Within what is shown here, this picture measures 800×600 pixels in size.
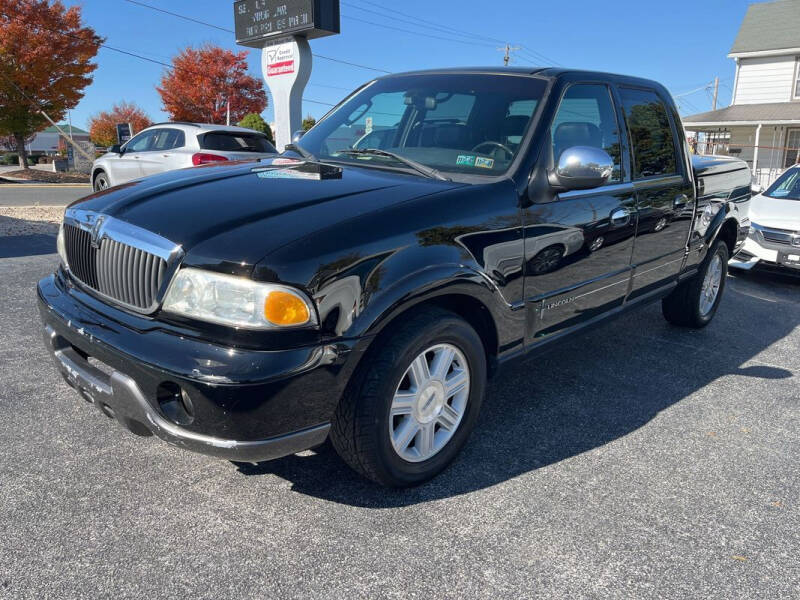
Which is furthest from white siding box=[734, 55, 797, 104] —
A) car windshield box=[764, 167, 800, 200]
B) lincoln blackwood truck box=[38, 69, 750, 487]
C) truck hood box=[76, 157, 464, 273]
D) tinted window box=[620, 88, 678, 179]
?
truck hood box=[76, 157, 464, 273]

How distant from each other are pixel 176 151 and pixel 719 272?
879cm

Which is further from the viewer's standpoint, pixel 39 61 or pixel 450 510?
pixel 39 61

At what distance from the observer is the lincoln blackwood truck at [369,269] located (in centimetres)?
223

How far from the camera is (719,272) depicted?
18.3 ft

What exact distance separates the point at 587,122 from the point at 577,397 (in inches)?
64.6

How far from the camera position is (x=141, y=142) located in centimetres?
1193

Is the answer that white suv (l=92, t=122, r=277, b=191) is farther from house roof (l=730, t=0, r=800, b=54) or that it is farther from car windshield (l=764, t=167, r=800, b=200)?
house roof (l=730, t=0, r=800, b=54)

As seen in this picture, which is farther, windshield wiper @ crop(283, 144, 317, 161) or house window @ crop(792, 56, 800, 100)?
house window @ crop(792, 56, 800, 100)

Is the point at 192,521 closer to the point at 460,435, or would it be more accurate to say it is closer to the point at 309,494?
the point at 309,494

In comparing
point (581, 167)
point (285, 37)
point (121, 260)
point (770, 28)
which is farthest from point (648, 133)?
point (770, 28)

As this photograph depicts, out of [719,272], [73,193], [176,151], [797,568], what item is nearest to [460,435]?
[797,568]

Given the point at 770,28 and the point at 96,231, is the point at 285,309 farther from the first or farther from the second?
the point at 770,28

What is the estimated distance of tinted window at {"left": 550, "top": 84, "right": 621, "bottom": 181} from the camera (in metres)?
3.39

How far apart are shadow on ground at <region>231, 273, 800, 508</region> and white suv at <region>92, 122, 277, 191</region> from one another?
7201 millimetres
